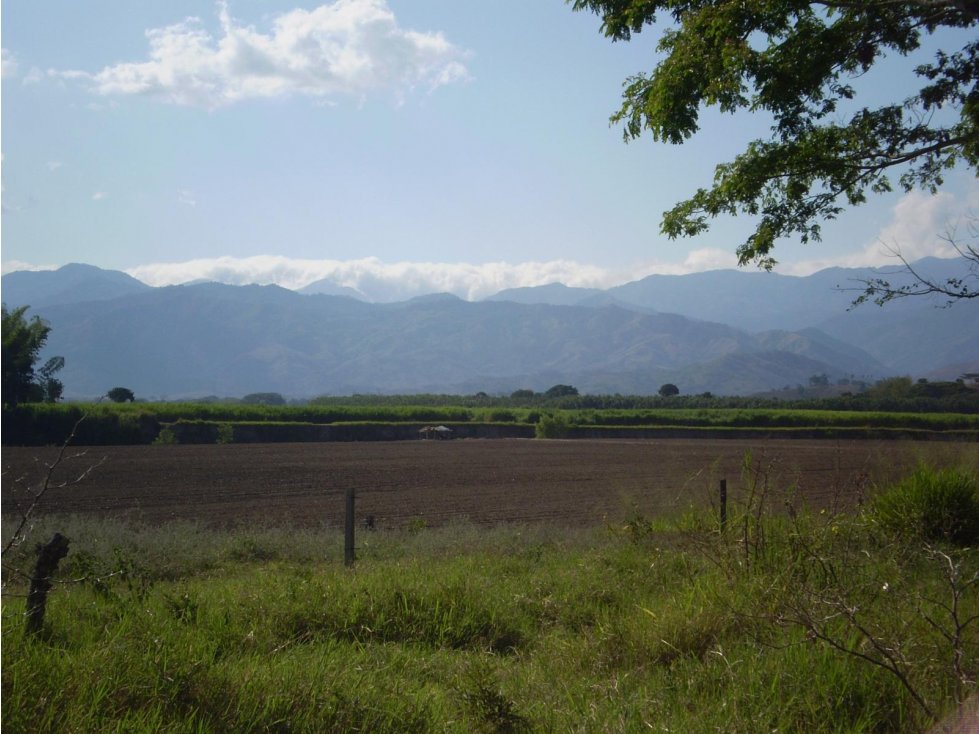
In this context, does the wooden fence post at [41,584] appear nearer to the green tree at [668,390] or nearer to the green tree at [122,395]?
the green tree at [122,395]

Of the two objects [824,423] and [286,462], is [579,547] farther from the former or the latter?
[824,423]

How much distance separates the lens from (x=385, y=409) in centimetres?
7200

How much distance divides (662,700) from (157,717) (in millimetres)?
2540

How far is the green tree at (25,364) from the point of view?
47594mm

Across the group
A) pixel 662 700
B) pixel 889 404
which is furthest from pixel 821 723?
pixel 889 404

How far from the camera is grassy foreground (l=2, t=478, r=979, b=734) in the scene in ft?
12.9

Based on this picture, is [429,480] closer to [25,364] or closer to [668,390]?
[25,364]

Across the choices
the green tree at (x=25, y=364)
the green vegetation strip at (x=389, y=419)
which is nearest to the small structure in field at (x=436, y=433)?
the green vegetation strip at (x=389, y=419)

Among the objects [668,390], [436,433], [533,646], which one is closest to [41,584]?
[533,646]

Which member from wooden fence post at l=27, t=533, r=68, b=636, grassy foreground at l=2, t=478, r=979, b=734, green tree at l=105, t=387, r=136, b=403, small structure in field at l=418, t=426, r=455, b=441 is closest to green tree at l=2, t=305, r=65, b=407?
green tree at l=105, t=387, r=136, b=403

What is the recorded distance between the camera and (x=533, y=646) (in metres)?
6.22

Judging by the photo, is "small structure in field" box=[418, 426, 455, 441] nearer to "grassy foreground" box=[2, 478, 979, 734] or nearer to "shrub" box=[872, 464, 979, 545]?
"shrub" box=[872, 464, 979, 545]

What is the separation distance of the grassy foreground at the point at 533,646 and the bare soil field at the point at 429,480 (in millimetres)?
1228

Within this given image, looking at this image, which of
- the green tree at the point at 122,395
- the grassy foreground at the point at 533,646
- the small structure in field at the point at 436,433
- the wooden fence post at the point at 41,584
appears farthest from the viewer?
the green tree at the point at 122,395
